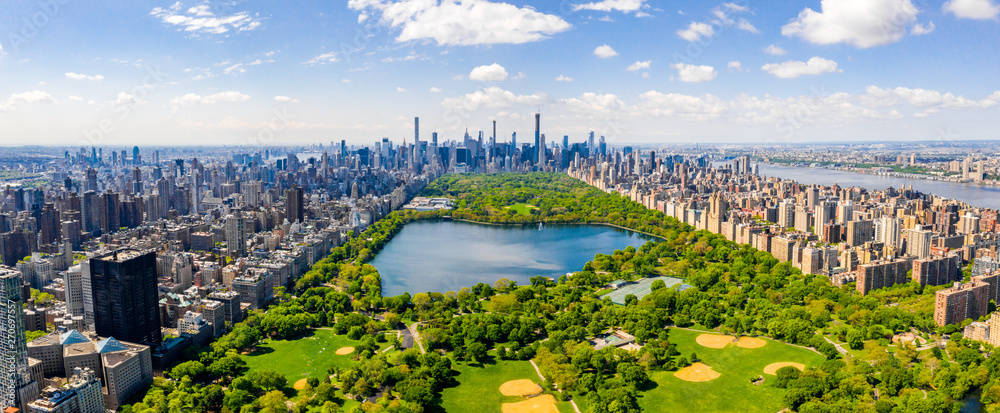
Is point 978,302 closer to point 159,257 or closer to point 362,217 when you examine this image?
point 159,257

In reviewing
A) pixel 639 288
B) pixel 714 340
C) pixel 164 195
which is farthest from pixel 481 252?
pixel 164 195

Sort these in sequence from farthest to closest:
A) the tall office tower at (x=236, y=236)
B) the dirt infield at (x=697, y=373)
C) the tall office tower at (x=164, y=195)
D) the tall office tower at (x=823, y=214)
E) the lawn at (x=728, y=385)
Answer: the tall office tower at (x=164, y=195), the tall office tower at (x=823, y=214), the tall office tower at (x=236, y=236), the dirt infield at (x=697, y=373), the lawn at (x=728, y=385)

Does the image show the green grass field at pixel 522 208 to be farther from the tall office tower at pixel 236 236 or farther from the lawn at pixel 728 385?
the lawn at pixel 728 385

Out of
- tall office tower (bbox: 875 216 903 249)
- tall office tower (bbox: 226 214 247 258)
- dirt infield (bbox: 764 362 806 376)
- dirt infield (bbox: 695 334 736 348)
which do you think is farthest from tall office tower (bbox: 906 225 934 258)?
tall office tower (bbox: 226 214 247 258)

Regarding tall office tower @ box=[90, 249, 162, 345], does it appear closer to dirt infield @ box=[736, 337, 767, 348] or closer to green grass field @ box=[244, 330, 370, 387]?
green grass field @ box=[244, 330, 370, 387]

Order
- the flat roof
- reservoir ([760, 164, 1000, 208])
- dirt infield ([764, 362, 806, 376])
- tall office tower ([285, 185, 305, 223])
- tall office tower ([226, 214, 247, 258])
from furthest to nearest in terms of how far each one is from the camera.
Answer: reservoir ([760, 164, 1000, 208]) < tall office tower ([285, 185, 305, 223]) < tall office tower ([226, 214, 247, 258]) < the flat roof < dirt infield ([764, 362, 806, 376])

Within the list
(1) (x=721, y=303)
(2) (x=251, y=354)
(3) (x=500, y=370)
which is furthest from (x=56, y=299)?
(1) (x=721, y=303)

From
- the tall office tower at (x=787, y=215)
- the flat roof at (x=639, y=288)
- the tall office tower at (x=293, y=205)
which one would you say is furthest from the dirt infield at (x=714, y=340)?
the tall office tower at (x=293, y=205)
